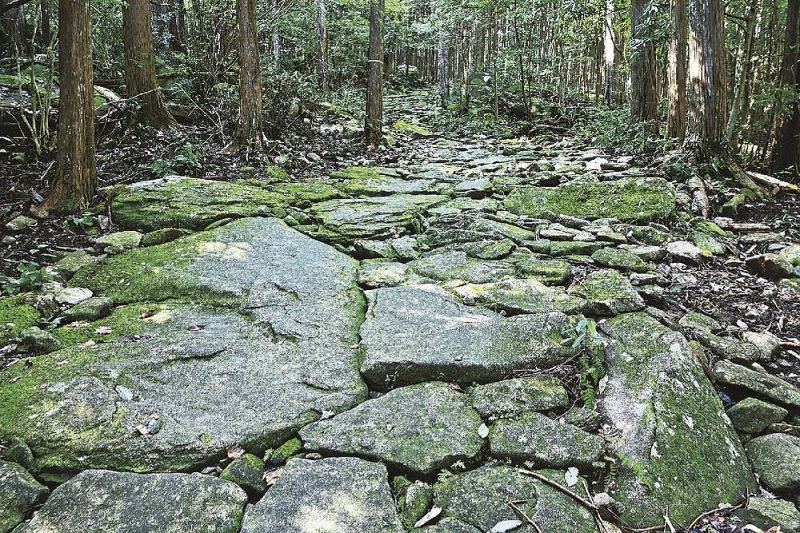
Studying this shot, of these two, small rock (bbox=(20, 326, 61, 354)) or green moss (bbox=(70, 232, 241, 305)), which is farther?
green moss (bbox=(70, 232, 241, 305))

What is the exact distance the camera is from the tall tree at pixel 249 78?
7.97 m

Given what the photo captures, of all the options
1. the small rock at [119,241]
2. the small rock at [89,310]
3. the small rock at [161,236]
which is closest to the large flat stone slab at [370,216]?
the small rock at [161,236]

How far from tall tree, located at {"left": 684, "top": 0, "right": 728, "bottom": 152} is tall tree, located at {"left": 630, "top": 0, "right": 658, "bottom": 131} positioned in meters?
2.90

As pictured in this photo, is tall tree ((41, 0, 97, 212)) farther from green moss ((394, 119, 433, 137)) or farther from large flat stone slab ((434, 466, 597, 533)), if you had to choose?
green moss ((394, 119, 433, 137))

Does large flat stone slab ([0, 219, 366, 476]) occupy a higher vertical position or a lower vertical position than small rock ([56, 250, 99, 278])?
lower

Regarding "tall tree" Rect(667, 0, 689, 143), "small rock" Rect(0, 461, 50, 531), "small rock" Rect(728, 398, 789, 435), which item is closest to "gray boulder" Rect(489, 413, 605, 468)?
"small rock" Rect(728, 398, 789, 435)

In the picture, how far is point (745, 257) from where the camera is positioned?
4.32 m

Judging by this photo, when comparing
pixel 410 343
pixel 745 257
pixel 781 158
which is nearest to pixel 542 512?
pixel 410 343

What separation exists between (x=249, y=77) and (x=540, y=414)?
762 cm

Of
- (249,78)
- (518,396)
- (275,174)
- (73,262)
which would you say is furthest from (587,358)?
(249,78)

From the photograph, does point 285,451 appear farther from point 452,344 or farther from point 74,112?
point 74,112

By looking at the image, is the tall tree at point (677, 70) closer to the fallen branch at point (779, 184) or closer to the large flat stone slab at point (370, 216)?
the fallen branch at point (779, 184)

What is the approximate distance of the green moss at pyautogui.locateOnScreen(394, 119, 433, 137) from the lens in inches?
537

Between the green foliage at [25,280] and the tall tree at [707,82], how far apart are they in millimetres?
7363
